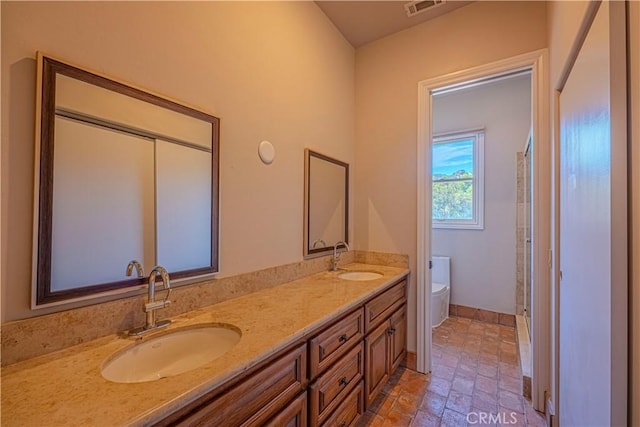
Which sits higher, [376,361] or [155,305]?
[155,305]

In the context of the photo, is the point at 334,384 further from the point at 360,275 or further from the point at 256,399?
the point at 360,275

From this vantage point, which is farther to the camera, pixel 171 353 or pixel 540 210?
pixel 540 210

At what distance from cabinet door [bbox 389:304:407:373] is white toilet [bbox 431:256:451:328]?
Result: 899mm

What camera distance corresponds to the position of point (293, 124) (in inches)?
73.8

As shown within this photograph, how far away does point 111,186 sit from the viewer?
38.2 inches

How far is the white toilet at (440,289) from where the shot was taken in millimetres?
2994

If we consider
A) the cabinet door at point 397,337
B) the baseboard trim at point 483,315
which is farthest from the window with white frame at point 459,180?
the cabinet door at point 397,337

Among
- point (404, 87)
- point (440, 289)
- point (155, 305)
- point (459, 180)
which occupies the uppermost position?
point (404, 87)

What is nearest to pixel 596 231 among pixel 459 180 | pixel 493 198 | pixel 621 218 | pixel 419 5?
pixel 621 218

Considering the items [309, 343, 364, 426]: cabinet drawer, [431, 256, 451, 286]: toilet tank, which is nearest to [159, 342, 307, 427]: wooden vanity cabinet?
[309, 343, 364, 426]: cabinet drawer

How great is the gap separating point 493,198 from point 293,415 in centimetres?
311

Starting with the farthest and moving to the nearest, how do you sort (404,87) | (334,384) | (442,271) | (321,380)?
(442,271) < (404,87) < (334,384) < (321,380)

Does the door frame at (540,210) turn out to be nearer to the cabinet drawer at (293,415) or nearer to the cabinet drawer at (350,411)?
the cabinet drawer at (350,411)

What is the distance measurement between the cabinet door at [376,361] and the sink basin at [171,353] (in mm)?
875
